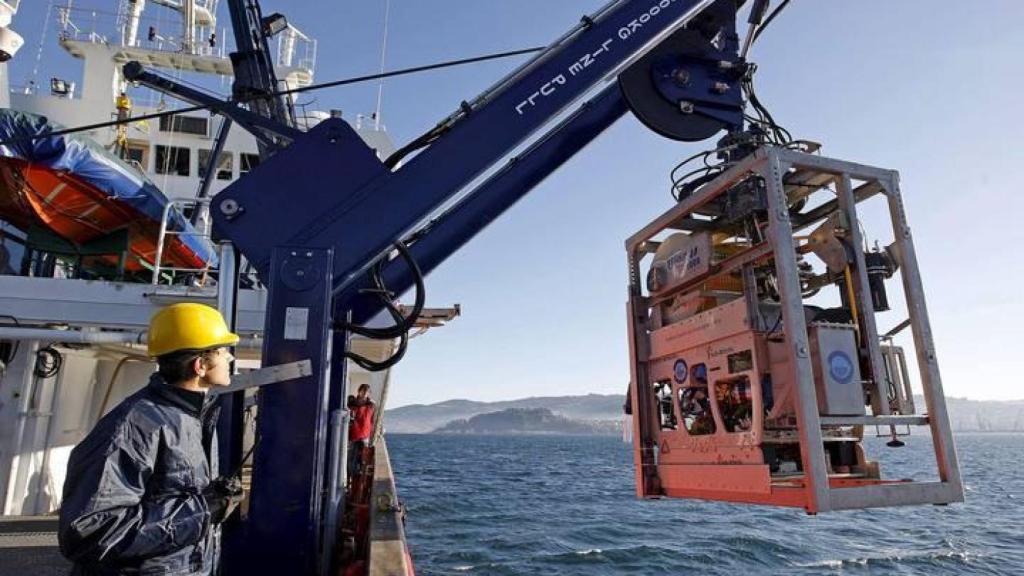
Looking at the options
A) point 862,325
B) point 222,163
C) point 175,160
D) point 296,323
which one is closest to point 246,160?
point 222,163

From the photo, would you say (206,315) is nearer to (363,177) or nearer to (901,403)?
(363,177)

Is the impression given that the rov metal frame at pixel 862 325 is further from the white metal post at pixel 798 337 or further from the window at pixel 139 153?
the window at pixel 139 153

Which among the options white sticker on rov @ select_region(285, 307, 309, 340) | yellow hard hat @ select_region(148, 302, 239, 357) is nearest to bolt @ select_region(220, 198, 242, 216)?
white sticker on rov @ select_region(285, 307, 309, 340)

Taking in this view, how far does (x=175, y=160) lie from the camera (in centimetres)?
1440

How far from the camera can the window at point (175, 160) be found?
14.3m

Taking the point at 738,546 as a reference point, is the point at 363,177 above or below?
above

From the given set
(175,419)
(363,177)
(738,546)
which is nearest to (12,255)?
(363,177)

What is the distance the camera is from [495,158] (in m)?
3.44

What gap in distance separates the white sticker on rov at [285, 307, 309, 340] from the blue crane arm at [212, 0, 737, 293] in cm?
23

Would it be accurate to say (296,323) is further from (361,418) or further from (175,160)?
(175,160)

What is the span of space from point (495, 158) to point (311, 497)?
1.95 m

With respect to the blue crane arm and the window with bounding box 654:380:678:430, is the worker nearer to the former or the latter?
the blue crane arm

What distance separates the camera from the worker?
74.9 inches

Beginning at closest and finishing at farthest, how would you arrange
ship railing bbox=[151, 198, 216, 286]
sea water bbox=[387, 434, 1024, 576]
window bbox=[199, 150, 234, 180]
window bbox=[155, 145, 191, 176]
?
ship railing bbox=[151, 198, 216, 286]
sea water bbox=[387, 434, 1024, 576]
window bbox=[155, 145, 191, 176]
window bbox=[199, 150, 234, 180]
